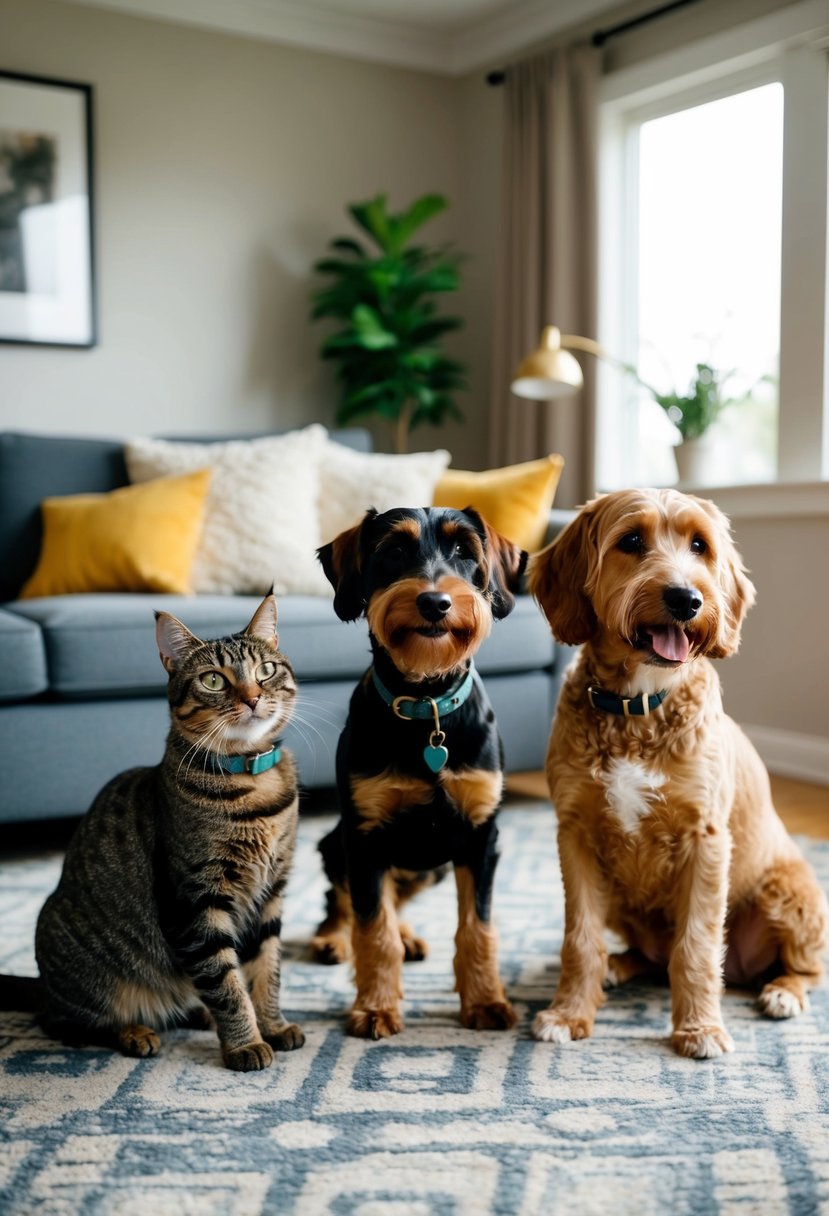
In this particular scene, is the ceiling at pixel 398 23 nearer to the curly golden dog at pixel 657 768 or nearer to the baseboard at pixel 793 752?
the baseboard at pixel 793 752

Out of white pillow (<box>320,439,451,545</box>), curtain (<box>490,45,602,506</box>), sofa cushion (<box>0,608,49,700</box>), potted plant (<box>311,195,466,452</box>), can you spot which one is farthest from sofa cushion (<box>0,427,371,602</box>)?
curtain (<box>490,45,602,506</box>)

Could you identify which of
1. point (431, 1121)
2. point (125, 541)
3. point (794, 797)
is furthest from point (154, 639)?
point (794, 797)

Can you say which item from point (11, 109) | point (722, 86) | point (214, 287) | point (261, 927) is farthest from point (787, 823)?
point (11, 109)

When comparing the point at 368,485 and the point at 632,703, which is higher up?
the point at 368,485

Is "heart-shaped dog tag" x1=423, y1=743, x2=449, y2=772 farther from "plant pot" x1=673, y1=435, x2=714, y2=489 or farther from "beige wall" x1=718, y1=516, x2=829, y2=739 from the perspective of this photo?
"plant pot" x1=673, y1=435, x2=714, y2=489

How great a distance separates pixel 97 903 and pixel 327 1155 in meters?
0.53

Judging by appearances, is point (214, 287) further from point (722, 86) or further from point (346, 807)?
point (346, 807)

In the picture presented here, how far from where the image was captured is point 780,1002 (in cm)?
179

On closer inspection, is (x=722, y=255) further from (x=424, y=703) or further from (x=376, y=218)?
(x=424, y=703)

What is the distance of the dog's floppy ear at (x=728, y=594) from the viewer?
5.35 ft

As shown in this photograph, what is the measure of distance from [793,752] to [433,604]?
2.57 meters

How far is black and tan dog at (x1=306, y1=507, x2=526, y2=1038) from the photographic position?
162 cm

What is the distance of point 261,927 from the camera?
1666 millimetres

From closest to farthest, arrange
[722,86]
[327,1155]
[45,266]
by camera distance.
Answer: [327,1155], [722,86], [45,266]
